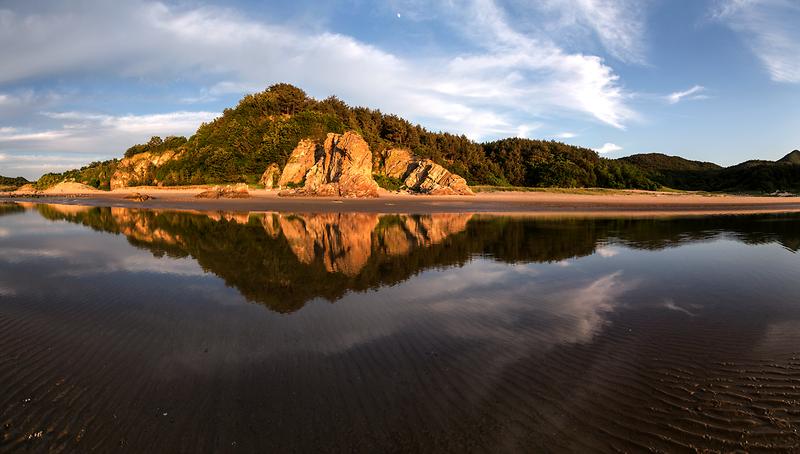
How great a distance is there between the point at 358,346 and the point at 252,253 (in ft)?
29.0

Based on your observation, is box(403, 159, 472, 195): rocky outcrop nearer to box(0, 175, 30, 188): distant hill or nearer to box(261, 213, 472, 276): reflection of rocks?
box(261, 213, 472, 276): reflection of rocks

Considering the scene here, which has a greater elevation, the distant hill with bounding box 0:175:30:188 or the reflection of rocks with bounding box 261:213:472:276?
the distant hill with bounding box 0:175:30:188

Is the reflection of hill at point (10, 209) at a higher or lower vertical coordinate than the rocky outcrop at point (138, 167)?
lower

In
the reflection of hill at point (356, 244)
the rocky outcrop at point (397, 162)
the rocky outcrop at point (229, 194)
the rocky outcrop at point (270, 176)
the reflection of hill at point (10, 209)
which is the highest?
the rocky outcrop at point (397, 162)

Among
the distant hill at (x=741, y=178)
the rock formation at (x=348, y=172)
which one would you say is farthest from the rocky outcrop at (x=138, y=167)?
the distant hill at (x=741, y=178)

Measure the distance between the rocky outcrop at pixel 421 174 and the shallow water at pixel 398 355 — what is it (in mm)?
41702

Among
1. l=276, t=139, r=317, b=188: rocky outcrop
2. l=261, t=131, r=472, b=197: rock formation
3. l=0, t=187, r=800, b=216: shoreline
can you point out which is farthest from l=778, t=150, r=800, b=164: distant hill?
l=276, t=139, r=317, b=188: rocky outcrop

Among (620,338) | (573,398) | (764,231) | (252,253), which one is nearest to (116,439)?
(573,398)

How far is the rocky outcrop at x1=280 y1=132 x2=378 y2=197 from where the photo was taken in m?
47.4

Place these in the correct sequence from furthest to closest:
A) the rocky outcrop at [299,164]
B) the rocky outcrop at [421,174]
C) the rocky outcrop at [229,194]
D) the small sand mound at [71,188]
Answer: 1. the small sand mound at [71,188]
2. the rocky outcrop at [299,164]
3. the rocky outcrop at [421,174]
4. the rocky outcrop at [229,194]

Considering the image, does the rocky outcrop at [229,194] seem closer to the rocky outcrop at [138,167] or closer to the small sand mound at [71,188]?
the rocky outcrop at [138,167]

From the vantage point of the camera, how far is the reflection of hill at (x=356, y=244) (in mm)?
9859

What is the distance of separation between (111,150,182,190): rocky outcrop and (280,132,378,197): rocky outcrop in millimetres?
32268

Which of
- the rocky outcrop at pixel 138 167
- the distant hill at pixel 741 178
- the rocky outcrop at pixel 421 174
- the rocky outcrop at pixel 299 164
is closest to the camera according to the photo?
the rocky outcrop at pixel 421 174
